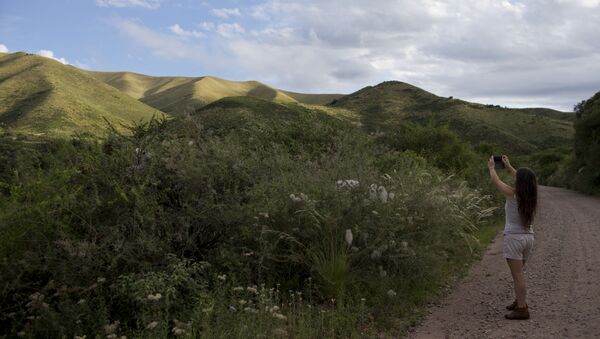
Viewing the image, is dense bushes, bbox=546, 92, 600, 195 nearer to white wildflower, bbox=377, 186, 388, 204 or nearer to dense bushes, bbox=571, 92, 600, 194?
dense bushes, bbox=571, 92, 600, 194

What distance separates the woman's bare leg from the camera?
19.7 ft

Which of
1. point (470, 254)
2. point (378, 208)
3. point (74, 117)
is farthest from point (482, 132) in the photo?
point (378, 208)

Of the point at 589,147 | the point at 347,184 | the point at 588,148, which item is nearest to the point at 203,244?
the point at 347,184

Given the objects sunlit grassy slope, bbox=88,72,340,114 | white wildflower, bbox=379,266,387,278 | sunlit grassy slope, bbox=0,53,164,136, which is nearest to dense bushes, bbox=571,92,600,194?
white wildflower, bbox=379,266,387,278

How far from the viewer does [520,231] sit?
20.3 feet

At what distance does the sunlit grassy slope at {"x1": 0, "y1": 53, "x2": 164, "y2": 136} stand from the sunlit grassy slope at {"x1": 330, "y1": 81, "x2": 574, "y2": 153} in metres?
26.6

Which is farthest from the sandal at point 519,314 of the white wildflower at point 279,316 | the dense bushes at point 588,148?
the dense bushes at point 588,148

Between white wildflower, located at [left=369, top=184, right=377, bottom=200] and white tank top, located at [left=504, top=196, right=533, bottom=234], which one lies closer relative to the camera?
white tank top, located at [left=504, top=196, right=533, bottom=234]

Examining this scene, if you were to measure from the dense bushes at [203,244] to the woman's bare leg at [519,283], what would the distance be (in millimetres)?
1217

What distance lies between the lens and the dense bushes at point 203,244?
17.5 ft

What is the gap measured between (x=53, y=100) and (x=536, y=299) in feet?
143

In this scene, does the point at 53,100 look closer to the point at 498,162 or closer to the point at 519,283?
the point at 498,162

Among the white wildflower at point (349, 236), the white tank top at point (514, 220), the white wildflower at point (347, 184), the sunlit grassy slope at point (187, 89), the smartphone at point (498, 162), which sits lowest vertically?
the white wildflower at point (349, 236)

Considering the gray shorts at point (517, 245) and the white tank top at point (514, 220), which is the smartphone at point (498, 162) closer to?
the white tank top at point (514, 220)
